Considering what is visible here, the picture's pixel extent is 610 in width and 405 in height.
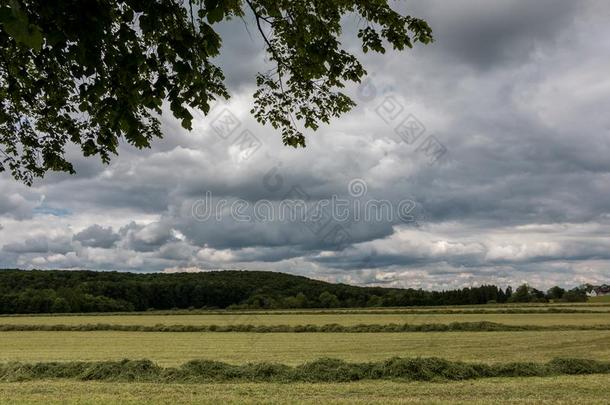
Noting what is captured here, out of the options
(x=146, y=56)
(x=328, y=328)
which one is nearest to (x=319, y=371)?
(x=146, y=56)

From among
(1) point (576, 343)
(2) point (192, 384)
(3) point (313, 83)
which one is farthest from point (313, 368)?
(1) point (576, 343)

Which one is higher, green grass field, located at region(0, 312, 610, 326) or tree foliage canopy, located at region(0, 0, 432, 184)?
tree foliage canopy, located at region(0, 0, 432, 184)

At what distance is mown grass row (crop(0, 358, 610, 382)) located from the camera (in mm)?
16016

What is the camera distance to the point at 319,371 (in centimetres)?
1636

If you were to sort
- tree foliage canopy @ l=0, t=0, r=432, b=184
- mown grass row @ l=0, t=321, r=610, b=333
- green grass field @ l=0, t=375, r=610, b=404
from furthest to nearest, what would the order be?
mown grass row @ l=0, t=321, r=610, b=333 → green grass field @ l=0, t=375, r=610, b=404 → tree foliage canopy @ l=0, t=0, r=432, b=184

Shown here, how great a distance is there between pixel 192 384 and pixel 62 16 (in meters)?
11.9

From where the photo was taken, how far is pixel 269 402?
12.0 m

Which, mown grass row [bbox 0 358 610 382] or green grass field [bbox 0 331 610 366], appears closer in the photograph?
mown grass row [bbox 0 358 610 382]

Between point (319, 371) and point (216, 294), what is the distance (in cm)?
8823

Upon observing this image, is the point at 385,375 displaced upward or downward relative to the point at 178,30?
downward

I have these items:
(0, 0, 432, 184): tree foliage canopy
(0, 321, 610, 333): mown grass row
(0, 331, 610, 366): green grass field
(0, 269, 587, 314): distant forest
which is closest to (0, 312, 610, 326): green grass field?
(0, 321, 610, 333): mown grass row

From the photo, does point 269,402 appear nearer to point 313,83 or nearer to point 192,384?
point 192,384

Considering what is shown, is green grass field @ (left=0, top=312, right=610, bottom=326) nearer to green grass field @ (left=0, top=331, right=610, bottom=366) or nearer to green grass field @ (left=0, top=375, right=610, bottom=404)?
green grass field @ (left=0, top=331, right=610, bottom=366)

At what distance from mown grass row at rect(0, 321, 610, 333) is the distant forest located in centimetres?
3803
